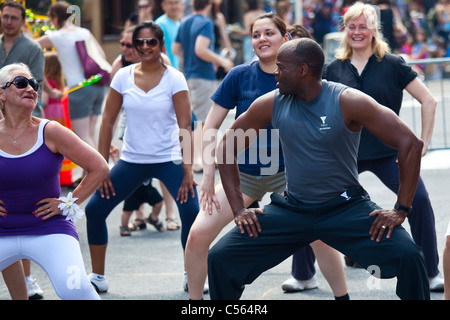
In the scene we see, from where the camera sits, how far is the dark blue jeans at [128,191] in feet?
20.7

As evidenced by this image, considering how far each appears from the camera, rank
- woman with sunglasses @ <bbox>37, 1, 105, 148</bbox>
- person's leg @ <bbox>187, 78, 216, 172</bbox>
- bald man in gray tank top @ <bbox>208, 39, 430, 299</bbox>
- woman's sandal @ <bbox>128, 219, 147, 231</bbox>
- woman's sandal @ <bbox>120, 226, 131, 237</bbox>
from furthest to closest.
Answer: person's leg @ <bbox>187, 78, 216, 172</bbox>
woman with sunglasses @ <bbox>37, 1, 105, 148</bbox>
woman's sandal @ <bbox>128, 219, 147, 231</bbox>
woman's sandal @ <bbox>120, 226, 131, 237</bbox>
bald man in gray tank top @ <bbox>208, 39, 430, 299</bbox>

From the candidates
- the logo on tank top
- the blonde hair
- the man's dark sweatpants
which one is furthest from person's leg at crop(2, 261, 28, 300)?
the blonde hair

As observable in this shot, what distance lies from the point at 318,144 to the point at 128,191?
2.15 metres

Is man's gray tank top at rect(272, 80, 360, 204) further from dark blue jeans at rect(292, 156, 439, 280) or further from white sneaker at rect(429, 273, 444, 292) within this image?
white sneaker at rect(429, 273, 444, 292)

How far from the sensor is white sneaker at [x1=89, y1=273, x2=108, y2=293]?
6457 mm

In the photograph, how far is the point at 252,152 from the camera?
5.67 m

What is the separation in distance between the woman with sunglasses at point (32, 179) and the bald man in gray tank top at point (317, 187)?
32.8 inches

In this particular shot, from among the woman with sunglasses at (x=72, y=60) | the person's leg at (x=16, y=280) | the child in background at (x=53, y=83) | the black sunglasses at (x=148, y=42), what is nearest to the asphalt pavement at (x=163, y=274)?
the person's leg at (x=16, y=280)

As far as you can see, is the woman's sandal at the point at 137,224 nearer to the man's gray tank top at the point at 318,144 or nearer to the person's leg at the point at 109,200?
the person's leg at the point at 109,200

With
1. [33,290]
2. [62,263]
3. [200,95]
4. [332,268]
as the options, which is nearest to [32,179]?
[62,263]

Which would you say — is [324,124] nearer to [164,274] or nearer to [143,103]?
[143,103]

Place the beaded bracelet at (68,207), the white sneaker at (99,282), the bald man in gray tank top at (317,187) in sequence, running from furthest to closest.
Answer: the white sneaker at (99,282)
the beaded bracelet at (68,207)
the bald man in gray tank top at (317,187)

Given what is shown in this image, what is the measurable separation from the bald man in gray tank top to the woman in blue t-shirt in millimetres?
778
